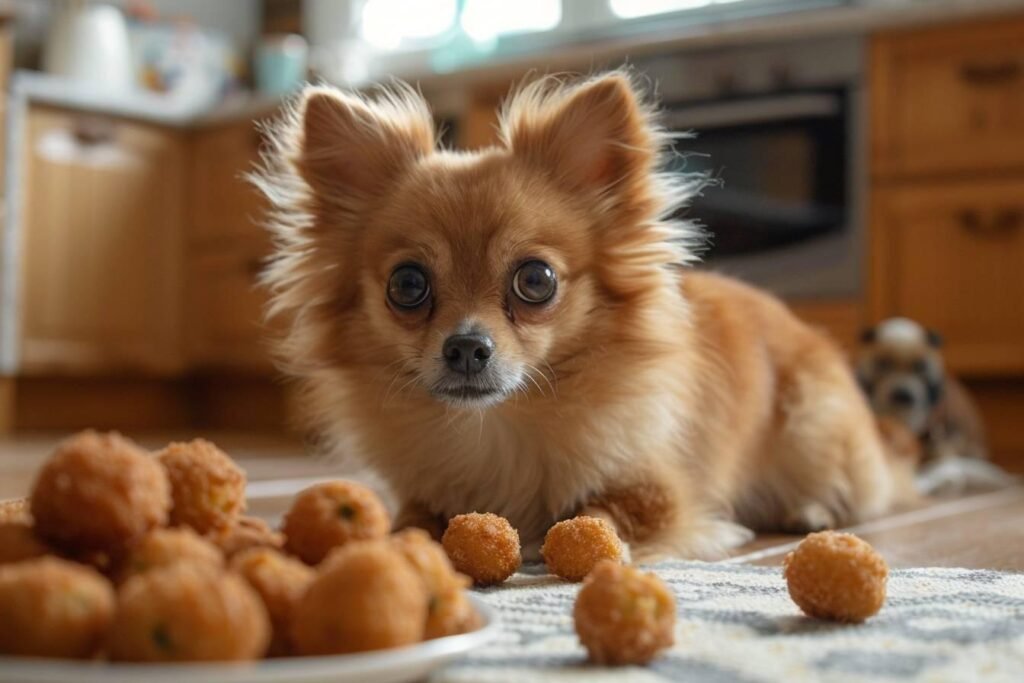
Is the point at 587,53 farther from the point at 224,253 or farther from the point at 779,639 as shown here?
the point at 779,639

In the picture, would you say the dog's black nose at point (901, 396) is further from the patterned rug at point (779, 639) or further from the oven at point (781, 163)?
the patterned rug at point (779, 639)

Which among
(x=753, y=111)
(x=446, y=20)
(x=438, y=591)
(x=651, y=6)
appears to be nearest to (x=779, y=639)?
(x=438, y=591)

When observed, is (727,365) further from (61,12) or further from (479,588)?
(61,12)

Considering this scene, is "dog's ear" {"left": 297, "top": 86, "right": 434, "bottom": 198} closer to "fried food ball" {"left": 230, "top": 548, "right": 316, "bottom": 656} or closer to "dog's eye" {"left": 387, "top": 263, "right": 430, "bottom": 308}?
"dog's eye" {"left": 387, "top": 263, "right": 430, "bottom": 308}

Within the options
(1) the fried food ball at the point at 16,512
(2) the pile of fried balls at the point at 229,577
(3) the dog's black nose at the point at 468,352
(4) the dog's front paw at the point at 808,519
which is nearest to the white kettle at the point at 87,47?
(4) the dog's front paw at the point at 808,519

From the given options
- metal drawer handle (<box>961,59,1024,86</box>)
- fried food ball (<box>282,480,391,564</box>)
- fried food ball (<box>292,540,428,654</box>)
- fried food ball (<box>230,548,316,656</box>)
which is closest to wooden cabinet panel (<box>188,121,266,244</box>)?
metal drawer handle (<box>961,59,1024,86</box>)

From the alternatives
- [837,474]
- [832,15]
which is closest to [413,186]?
[837,474]

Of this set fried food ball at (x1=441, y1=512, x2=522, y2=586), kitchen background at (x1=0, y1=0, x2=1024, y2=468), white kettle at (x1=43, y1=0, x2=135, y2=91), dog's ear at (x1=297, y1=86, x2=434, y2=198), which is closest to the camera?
fried food ball at (x1=441, y1=512, x2=522, y2=586)
